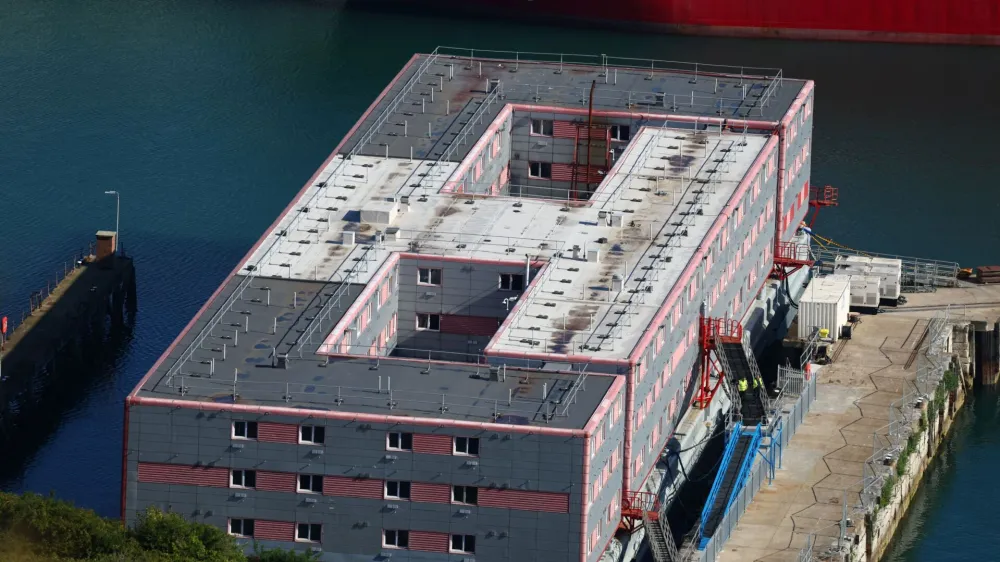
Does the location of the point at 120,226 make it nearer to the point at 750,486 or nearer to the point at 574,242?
the point at 574,242

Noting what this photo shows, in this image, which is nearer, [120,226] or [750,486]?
[750,486]

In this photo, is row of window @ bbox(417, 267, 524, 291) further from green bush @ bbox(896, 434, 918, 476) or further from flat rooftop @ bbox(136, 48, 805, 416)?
green bush @ bbox(896, 434, 918, 476)

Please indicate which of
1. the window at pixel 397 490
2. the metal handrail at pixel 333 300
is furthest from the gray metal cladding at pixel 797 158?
the window at pixel 397 490

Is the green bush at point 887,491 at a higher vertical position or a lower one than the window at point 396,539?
higher

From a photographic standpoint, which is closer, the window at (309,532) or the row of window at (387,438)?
the row of window at (387,438)

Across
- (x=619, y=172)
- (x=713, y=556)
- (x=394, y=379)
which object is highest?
(x=619, y=172)

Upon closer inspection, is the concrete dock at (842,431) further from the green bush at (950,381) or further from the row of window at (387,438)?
the row of window at (387,438)

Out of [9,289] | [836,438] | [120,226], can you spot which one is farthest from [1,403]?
[836,438]

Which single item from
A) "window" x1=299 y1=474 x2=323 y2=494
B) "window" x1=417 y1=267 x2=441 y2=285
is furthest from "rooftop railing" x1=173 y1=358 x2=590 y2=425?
"window" x1=417 y1=267 x2=441 y2=285

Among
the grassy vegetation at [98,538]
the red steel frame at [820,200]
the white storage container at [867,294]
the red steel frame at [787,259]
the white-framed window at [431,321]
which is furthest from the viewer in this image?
the red steel frame at [820,200]
